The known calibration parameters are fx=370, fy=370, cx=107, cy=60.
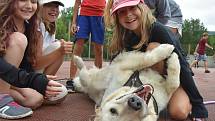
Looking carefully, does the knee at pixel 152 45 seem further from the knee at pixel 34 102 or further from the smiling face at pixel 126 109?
the knee at pixel 34 102

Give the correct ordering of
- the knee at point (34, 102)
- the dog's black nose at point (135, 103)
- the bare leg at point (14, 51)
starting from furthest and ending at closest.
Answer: the knee at point (34, 102)
the bare leg at point (14, 51)
the dog's black nose at point (135, 103)

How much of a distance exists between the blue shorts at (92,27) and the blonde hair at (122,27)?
4.15 feet

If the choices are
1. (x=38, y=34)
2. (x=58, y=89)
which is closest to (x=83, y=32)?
(x=38, y=34)

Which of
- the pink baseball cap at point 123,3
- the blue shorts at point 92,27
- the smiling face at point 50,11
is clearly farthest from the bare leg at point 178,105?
the blue shorts at point 92,27

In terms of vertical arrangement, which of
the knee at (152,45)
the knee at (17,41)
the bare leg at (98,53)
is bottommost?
the bare leg at (98,53)

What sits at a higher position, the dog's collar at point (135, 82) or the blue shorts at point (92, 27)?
the blue shorts at point (92, 27)

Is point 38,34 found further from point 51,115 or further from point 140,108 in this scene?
point 140,108

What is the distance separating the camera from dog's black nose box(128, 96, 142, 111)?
5.16 feet

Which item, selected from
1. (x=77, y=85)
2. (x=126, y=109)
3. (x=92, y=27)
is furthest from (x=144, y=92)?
(x=92, y=27)

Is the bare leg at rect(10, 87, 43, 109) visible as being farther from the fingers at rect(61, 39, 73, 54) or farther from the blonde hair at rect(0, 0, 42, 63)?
the fingers at rect(61, 39, 73, 54)

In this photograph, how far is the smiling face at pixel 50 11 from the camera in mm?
3074

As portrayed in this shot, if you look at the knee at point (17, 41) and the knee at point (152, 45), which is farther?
the knee at point (152, 45)

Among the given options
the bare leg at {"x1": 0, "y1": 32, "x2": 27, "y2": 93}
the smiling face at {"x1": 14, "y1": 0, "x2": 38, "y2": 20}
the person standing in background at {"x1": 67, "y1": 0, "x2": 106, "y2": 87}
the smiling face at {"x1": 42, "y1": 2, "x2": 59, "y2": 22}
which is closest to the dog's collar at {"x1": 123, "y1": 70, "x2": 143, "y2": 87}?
the bare leg at {"x1": 0, "y1": 32, "x2": 27, "y2": 93}

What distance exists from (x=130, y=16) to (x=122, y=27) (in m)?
0.17
